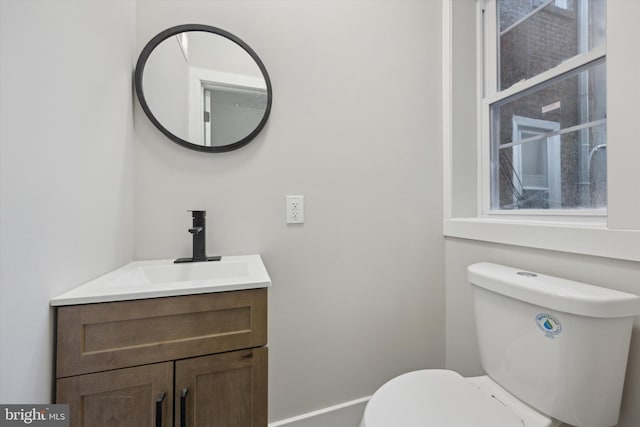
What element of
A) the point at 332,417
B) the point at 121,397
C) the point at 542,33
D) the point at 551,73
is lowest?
the point at 332,417

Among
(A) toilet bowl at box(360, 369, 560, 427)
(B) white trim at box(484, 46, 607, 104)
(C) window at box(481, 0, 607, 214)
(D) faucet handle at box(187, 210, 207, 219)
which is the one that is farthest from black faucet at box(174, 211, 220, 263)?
(B) white trim at box(484, 46, 607, 104)

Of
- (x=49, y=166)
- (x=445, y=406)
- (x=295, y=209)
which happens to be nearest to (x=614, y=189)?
(x=445, y=406)

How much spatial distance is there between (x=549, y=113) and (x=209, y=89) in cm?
141

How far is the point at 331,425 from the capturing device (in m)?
1.23

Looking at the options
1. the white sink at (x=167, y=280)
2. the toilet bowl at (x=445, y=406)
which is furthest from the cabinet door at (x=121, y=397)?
the toilet bowl at (x=445, y=406)

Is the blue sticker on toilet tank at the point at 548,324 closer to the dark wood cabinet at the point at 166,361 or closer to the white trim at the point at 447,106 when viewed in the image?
the white trim at the point at 447,106

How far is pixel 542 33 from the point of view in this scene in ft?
3.96

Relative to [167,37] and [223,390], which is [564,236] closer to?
[223,390]

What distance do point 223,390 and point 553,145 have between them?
4.91 feet

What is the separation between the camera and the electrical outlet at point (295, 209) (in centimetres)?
118

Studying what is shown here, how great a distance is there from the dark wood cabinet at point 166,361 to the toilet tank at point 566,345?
2.53 feet

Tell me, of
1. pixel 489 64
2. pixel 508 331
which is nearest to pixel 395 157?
pixel 489 64

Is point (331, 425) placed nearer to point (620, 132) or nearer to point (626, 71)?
point (620, 132)

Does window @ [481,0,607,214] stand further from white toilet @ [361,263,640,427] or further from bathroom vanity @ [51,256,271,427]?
bathroom vanity @ [51,256,271,427]
